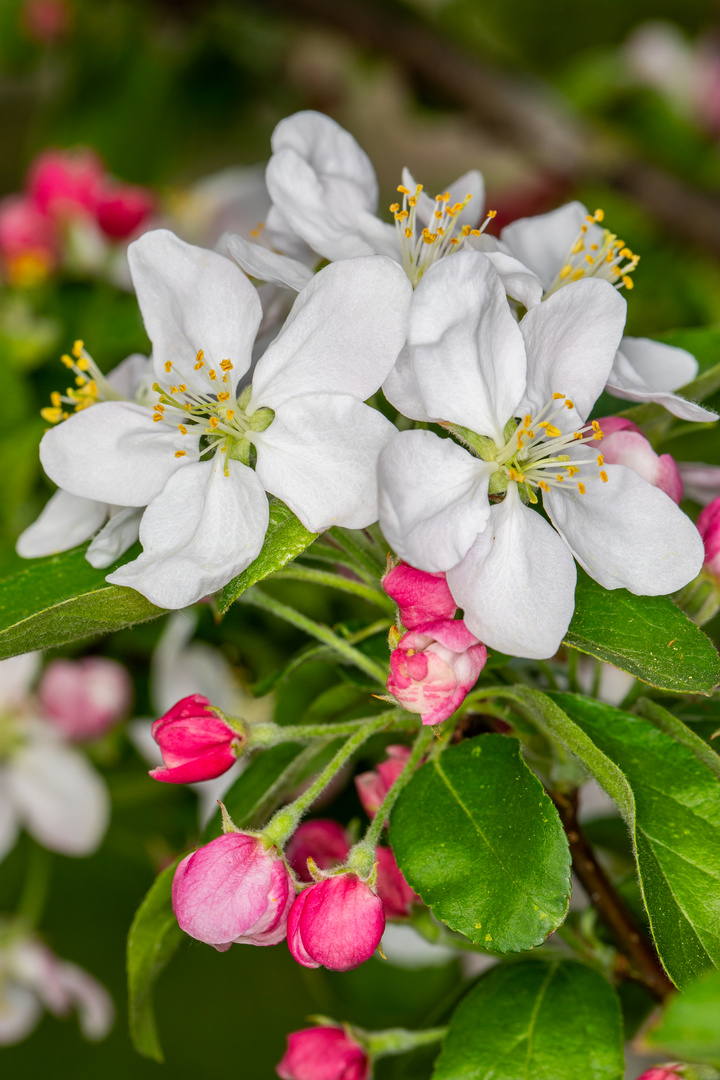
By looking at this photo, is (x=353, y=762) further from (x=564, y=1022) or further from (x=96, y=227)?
(x=96, y=227)

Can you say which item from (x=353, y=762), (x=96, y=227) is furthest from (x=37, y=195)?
(x=353, y=762)

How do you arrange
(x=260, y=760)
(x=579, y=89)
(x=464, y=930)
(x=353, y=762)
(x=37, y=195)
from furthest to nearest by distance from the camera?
(x=579, y=89), (x=37, y=195), (x=353, y=762), (x=260, y=760), (x=464, y=930)

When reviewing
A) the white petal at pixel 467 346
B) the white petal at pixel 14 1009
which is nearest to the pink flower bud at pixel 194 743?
the white petal at pixel 467 346

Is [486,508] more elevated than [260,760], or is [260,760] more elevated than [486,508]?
[486,508]

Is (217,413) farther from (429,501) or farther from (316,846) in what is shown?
(316,846)

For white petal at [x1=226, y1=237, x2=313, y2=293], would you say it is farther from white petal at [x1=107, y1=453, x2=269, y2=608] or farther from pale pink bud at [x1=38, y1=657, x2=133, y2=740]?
pale pink bud at [x1=38, y1=657, x2=133, y2=740]

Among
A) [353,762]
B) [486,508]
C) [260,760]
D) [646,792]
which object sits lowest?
[353,762]

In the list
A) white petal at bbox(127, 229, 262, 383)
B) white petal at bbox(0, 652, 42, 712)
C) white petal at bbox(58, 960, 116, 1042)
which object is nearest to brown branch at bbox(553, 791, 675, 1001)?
white petal at bbox(127, 229, 262, 383)

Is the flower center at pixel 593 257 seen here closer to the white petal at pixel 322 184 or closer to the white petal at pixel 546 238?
the white petal at pixel 546 238
